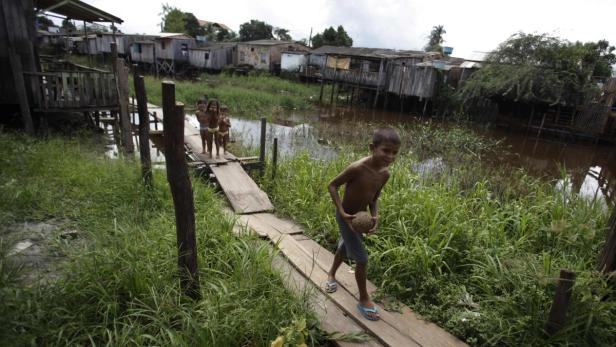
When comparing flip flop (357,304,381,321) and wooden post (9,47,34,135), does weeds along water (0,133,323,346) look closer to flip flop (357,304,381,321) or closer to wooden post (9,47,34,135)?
flip flop (357,304,381,321)

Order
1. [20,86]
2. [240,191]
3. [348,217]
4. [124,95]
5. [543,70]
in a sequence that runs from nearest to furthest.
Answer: [348,217], [240,191], [124,95], [20,86], [543,70]

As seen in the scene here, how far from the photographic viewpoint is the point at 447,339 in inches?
109

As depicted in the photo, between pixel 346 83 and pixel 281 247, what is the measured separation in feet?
70.3

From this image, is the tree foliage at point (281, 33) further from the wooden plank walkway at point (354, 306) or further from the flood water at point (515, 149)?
the wooden plank walkway at point (354, 306)

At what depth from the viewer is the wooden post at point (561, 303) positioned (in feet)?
7.52

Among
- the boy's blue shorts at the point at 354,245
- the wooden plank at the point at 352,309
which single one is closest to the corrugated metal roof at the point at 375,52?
the wooden plank at the point at 352,309

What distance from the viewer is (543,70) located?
51.4ft

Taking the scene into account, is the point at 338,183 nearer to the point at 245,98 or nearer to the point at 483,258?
the point at 483,258

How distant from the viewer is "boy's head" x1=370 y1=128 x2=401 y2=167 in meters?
2.50

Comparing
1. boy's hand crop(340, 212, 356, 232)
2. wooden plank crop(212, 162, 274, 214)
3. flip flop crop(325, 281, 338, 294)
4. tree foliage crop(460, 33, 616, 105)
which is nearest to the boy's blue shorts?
boy's hand crop(340, 212, 356, 232)

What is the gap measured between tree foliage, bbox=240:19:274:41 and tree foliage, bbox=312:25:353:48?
32.0 feet

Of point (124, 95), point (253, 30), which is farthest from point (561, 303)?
point (253, 30)

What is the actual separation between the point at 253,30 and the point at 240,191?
43.8m

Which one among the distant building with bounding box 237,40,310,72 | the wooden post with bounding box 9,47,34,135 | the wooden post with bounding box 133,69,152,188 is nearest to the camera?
the wooden post with bounding box 133,69,152,188
